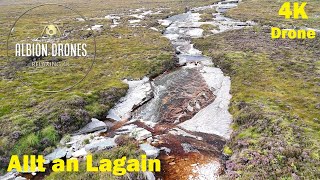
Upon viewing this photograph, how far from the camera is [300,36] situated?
5884 cm

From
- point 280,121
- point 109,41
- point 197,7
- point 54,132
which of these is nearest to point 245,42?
point 109,41

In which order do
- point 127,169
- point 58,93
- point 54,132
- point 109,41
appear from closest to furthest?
point 127,169
point 54,132
point 58,93
point 109,41

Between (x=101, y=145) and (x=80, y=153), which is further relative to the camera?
(x=101, y=145)

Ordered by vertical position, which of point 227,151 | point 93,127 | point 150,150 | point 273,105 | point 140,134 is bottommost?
point 227,151

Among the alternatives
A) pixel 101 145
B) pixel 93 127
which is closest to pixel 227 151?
pixel 101 145

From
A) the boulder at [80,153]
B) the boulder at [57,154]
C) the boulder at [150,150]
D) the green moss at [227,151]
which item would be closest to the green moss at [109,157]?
the boulder at [150,150]

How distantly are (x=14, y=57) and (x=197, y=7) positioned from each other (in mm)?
81918

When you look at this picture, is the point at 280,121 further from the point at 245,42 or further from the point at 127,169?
the point at 245,42

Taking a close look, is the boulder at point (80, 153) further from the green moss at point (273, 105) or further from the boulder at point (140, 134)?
the green moss at point (273, 105)

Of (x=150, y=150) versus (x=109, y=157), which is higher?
(x=109, y=157)

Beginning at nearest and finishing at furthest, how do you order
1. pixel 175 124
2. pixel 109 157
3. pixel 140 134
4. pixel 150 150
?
pixel 109 157
pixel 150 150
pixel 140 134
pixel 175 124

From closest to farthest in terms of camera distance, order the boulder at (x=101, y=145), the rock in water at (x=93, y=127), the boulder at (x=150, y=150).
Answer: the boulder at (x=150, y=150) → the boulder at (x=101, y=145) → the rock in water at (x=93, y=127)

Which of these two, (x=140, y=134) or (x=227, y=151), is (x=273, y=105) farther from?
(x=140, y=134)

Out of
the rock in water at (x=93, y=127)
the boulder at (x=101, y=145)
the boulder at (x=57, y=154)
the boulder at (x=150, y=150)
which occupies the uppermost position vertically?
the rock in water at (x=93, y=127)
